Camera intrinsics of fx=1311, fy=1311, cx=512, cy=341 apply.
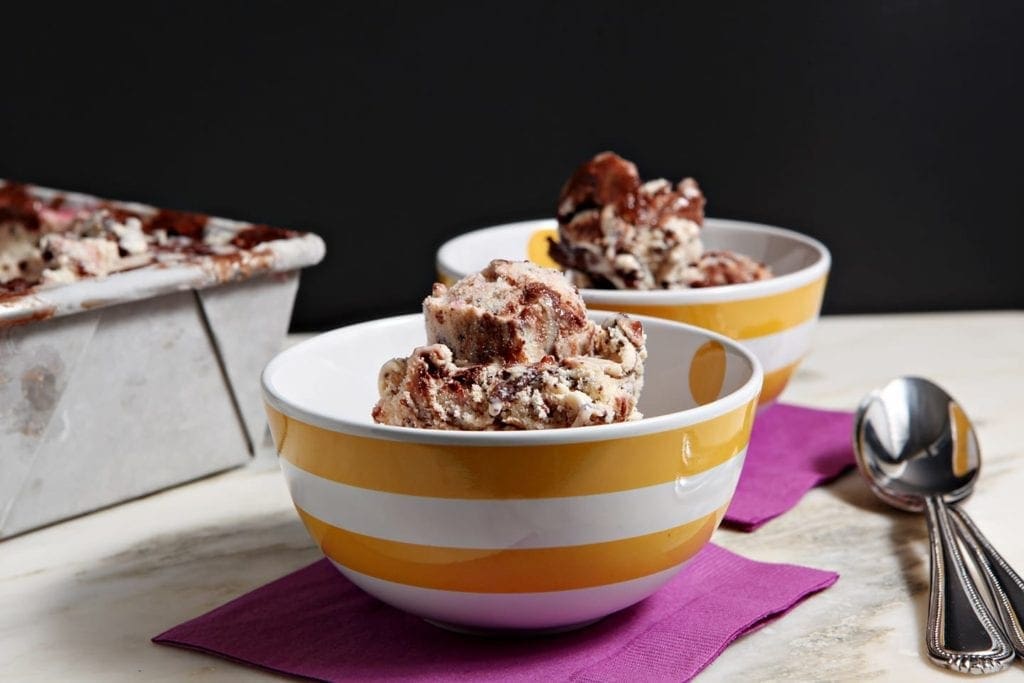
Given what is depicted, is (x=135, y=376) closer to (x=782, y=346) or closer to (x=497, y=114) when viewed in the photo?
(x=782, y=346)

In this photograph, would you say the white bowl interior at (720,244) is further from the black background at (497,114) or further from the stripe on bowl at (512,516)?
the stripe on bowl at (512,516)

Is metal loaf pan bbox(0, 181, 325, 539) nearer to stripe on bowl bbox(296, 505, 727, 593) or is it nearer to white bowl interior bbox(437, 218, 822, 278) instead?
white bowl interior bbox(437, 218, 822, 278)

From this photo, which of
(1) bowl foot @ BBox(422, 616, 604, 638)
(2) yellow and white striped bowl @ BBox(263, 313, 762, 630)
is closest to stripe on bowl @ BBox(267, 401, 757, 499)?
(2) yellow and white striped bowl @ BBox(263, 313, 762, 630)

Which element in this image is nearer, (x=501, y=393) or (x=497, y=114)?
(x=501, y=393)

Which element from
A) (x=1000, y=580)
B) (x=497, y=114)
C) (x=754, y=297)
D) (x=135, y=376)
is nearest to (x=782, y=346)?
(x=754, y=297)

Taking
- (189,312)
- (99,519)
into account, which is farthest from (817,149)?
(99,519)

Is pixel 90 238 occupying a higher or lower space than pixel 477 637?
higher

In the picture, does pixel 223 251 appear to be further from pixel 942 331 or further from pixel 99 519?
pixel 942 331
